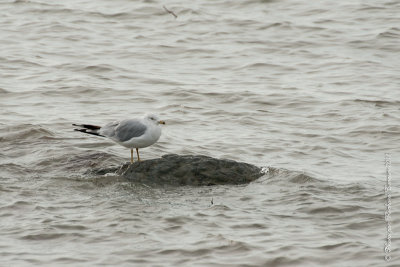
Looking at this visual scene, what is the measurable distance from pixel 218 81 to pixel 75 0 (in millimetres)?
7596

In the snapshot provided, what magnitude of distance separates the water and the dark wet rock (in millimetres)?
167

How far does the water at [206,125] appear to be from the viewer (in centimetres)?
711

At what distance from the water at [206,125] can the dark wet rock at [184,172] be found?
0.17 m

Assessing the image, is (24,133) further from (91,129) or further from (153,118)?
(153,118)

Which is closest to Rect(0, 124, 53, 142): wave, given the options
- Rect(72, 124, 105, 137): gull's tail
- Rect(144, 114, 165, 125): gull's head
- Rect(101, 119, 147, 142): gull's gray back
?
Rect(72, 124, 105, 137): gull's tail

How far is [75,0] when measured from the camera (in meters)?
20.2

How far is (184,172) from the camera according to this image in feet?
28.3

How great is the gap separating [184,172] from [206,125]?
3.12 metres

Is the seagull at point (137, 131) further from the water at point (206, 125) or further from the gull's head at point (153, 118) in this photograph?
the water at point (206, 125)

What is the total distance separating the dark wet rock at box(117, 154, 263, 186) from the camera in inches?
340

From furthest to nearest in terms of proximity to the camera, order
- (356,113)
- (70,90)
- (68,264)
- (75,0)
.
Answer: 1. (75,0)
2. (70,90)
3. (356,113)
4. (68,264)

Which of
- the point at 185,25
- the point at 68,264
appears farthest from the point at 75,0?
the point at 68,264

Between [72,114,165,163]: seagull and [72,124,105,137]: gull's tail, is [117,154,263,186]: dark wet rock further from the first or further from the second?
[72,124,105,137]: gull's tail

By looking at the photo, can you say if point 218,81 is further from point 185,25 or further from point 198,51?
point 185,25
